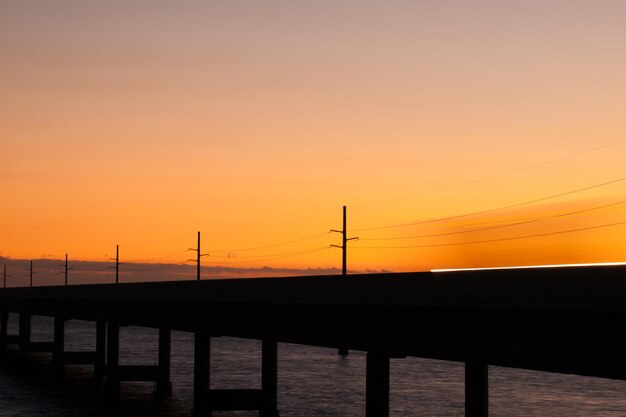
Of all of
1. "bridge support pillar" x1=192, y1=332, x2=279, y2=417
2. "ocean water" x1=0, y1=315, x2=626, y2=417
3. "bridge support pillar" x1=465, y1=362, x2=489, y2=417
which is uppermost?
"bridge support pillar" x1=465, y1=362, x2=489, y2=417

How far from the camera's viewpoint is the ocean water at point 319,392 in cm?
5359

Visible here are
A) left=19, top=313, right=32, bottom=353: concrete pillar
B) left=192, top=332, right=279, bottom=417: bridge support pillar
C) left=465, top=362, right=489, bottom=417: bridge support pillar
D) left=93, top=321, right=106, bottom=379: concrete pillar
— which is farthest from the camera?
left=19, top=313, right=32, bottom=353: concrete pillar

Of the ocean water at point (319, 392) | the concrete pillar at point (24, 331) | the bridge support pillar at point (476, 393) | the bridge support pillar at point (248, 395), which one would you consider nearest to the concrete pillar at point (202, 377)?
the bridge support pillar at point (248, 395)

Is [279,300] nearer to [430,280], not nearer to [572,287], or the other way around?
[430,280]

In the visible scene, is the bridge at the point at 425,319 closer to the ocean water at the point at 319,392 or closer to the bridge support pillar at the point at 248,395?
the bridge support pillar at the point at 248,395

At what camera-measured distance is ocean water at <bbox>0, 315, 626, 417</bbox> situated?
176 feet

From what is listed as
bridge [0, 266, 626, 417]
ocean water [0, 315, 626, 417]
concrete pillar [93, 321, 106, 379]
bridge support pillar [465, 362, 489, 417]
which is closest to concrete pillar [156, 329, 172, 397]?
ocean water [0, 315, 626, 417]

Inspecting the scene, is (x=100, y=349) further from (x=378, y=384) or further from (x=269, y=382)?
(x=378, y=384)

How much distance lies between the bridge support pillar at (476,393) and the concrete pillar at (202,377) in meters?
17.4

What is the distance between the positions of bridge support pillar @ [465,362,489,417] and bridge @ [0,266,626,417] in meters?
0.02

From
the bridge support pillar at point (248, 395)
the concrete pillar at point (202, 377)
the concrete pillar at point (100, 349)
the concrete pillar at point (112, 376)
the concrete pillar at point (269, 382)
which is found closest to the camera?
the concrete pillar at point (269, 382)

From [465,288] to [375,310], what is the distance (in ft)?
16.0

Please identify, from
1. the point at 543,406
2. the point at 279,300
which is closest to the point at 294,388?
the point at 543,406

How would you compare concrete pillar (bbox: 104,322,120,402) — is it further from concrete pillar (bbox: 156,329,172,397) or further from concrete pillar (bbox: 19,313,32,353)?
concrete pillar (bbox: 19,313,32,353)
